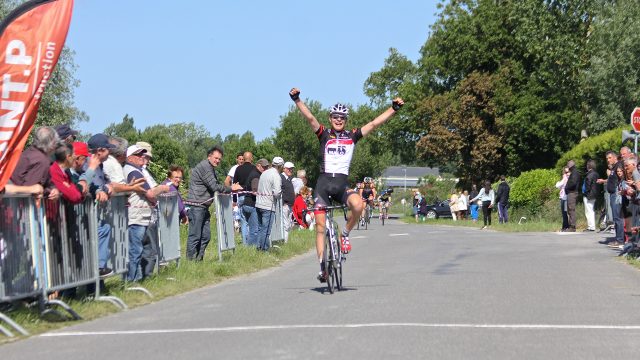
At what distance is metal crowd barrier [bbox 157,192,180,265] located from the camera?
49.2 feet

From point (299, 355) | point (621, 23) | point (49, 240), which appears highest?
point (621, 23)

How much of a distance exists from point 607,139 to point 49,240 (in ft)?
89.2

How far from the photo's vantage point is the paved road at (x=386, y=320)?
7.91m

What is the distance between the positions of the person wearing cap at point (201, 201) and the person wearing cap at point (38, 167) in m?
6.53

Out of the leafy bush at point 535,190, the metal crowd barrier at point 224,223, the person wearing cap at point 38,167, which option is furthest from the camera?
the leafy bush at point 535,190

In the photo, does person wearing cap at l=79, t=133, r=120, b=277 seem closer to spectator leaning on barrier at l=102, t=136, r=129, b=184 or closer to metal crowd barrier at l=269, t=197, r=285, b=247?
spectator leaning on barrier at l=102, t=136, r=129, b=184

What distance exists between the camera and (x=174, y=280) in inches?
556

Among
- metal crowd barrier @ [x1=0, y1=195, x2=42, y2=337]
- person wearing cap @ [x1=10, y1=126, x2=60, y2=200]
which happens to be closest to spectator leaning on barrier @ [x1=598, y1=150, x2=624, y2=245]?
person wearing cap @ [x1=10, y1=126, x2=60, y2=200]

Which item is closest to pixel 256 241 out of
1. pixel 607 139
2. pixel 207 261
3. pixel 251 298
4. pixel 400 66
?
pixel 207 261

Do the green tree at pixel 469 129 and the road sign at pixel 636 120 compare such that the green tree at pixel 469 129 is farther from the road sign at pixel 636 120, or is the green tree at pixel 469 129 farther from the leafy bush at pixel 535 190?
the road sign at pixel 636 120

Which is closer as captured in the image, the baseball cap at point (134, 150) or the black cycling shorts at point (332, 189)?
the black cycling shorts at point (332, 189)

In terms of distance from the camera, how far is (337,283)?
12.6 m

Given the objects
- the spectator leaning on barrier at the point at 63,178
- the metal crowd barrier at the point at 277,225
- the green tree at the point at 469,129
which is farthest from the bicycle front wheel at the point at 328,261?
the green tree at the point at 469,129

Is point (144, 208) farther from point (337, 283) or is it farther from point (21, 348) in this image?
point (21, 348)
